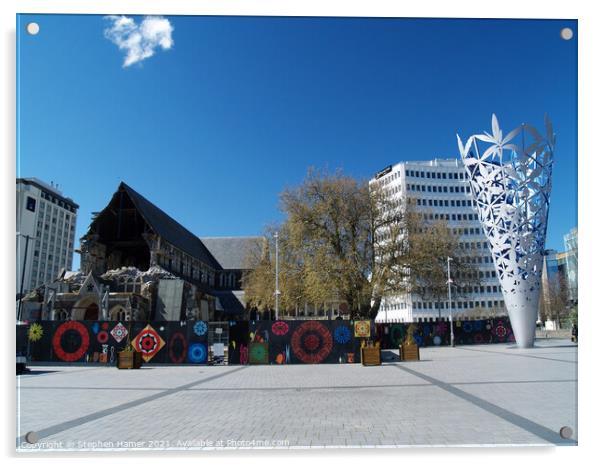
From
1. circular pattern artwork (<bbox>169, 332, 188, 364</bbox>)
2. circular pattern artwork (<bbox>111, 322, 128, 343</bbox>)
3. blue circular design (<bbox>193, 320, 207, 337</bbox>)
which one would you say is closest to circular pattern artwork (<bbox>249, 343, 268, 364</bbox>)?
blue circular design (<bbox>193, 320, 207, 337</bbox>)

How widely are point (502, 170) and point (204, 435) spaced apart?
24.1 metres

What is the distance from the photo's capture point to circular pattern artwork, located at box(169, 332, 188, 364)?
952 inches

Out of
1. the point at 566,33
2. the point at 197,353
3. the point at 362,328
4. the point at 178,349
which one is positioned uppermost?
the point at 566,33

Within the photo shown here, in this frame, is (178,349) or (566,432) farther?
(178,349)

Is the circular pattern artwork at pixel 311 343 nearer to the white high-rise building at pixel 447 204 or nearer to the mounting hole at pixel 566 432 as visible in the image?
the mounting hole at pixel 566 432

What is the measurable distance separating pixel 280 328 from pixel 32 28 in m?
18.4

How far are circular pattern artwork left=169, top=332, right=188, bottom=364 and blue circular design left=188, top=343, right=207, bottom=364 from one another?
0.30m

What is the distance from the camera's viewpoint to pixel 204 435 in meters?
7.24

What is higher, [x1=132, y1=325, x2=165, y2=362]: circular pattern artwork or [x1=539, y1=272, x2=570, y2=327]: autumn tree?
[x1=539, y1=272, x2=570, y2=327]: autumn tree

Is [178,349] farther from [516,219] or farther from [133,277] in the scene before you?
[133,277]

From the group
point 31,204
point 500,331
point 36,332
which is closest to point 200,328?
point 36,332

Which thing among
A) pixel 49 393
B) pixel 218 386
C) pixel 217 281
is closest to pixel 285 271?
pixel 218 386

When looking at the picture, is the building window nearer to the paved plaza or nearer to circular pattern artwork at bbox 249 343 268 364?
the paved plaza

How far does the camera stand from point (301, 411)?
9367 millimetres
